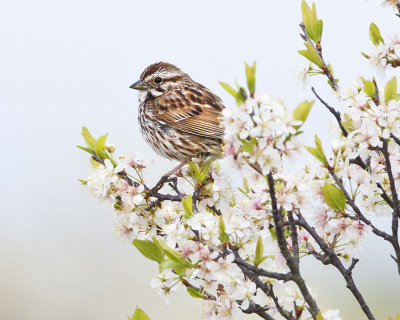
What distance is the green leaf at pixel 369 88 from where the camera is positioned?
328 cm

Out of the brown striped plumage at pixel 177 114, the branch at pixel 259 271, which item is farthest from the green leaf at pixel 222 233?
the brown striped plumage at pixel 177 114

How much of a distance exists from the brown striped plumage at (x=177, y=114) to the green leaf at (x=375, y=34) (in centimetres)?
165

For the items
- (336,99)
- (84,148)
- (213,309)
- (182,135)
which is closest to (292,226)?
(213,309)

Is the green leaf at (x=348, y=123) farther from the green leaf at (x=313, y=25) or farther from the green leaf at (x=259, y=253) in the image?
the green leaf at (x=313, y=25)

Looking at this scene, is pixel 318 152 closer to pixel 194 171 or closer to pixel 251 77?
pixel 251 77

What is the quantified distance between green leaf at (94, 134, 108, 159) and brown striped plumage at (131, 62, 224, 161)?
1.52 metres

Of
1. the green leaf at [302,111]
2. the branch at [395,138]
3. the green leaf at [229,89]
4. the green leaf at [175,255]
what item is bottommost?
the green leaf at [175,255]

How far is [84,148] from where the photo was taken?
3.98 m

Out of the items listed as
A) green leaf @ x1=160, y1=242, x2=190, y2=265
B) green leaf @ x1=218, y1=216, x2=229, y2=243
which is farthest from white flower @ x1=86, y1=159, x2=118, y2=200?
green leaf @ x1=218, y1=216, x2=229, y2=243

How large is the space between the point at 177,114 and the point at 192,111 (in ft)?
0.51

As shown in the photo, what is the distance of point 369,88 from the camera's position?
10.8ft

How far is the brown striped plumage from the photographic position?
18.7ft

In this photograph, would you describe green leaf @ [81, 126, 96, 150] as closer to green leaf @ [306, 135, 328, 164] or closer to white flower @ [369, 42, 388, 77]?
green leaf @ [306, 135, 328, 164]

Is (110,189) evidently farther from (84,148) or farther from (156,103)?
(156,103)
